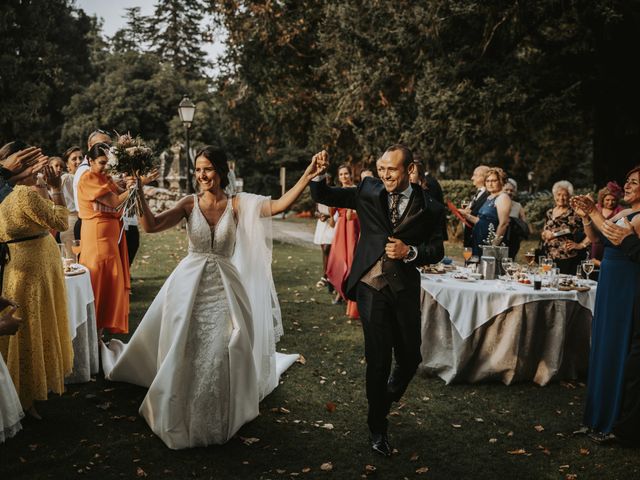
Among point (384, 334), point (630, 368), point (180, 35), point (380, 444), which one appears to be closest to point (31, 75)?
point (180, 35)

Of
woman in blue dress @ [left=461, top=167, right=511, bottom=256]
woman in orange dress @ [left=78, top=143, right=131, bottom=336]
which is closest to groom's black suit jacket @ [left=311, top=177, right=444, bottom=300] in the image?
woman in orange dress @ [left=78, top=143, right=131, bottom=336]

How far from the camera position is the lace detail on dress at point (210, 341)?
420 cm

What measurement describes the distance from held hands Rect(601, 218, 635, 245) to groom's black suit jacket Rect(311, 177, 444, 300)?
48.9 inches

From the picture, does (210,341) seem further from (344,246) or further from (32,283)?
(344,246)

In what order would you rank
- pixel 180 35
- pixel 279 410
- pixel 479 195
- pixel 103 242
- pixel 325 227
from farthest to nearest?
1. pixel 180 35
2. pixel 325 227
3. pixel 479 195
4. pixel 103 242
5. pixel 279 410

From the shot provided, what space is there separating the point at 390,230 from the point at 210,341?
156 cm

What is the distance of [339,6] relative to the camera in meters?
16.9

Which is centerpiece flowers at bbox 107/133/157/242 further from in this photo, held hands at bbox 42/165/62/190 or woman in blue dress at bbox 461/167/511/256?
woman in blue dress at bbox 461/167/511/256

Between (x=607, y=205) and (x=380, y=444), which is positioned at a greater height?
(x=607, y=205)

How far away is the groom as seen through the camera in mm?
4078

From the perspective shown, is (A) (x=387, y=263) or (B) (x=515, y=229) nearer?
(A) (x=387, y=263)

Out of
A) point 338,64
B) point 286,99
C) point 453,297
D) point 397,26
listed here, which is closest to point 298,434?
point 453,297

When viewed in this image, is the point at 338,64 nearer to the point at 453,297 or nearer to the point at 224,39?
the point at 224,39

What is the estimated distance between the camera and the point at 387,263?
13.4 feet
